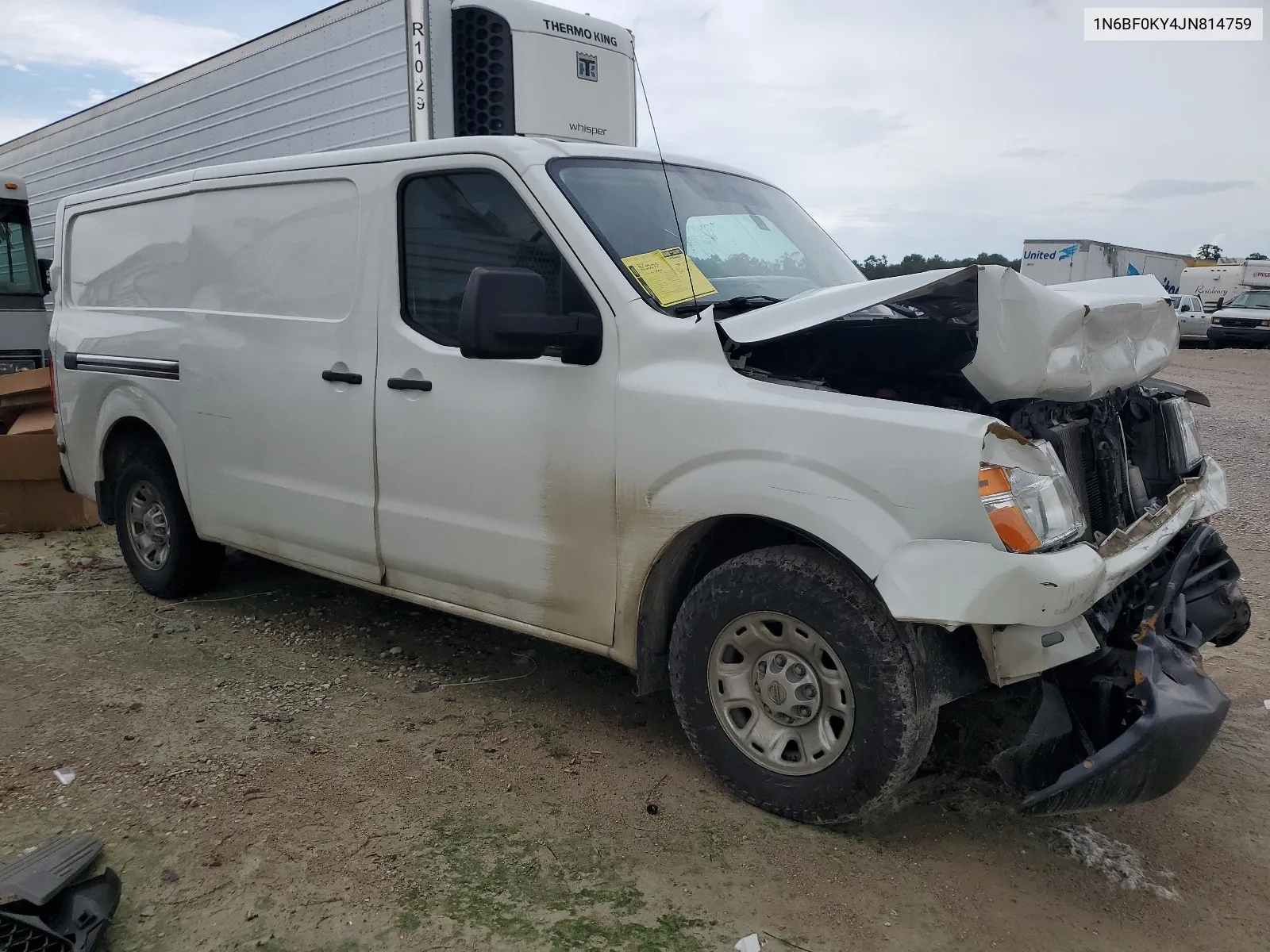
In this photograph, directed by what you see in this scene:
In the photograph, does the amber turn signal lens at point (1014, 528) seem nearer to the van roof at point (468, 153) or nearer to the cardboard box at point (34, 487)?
the van roof at point (468, 153)

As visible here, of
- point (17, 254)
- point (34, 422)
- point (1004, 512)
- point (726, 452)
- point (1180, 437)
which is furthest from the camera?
point (17, 254)

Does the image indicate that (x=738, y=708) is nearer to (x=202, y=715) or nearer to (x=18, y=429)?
(x=202, y=715)

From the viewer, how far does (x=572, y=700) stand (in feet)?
12.9

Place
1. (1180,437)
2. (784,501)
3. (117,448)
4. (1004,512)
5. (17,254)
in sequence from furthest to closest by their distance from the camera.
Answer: (17,254)
(117,448)
(1180,437)
(784,501)
(1004,512)

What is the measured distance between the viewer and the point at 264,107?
23.6ft

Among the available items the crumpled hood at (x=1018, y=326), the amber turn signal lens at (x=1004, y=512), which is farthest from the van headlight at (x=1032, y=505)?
the crumpled hood at (x=1018, y=326)

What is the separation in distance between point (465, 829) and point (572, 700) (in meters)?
0.98

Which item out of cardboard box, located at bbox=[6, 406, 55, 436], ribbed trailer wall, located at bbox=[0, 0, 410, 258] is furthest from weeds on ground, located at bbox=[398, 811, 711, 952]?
cardboard box, located at bbox=[6, 406, 55, 436]

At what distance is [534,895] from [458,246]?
2.19m

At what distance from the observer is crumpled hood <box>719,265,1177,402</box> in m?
2.68

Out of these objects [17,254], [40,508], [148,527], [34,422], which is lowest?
[40,508]

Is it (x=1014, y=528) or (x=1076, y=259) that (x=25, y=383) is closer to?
(x=1014, y=528)

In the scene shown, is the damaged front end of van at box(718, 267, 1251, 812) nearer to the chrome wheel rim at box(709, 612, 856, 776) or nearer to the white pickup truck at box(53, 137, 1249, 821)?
the white pickup truck at box(53, 137, 1249, 821)

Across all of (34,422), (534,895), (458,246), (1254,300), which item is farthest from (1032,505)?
(1254,300)
